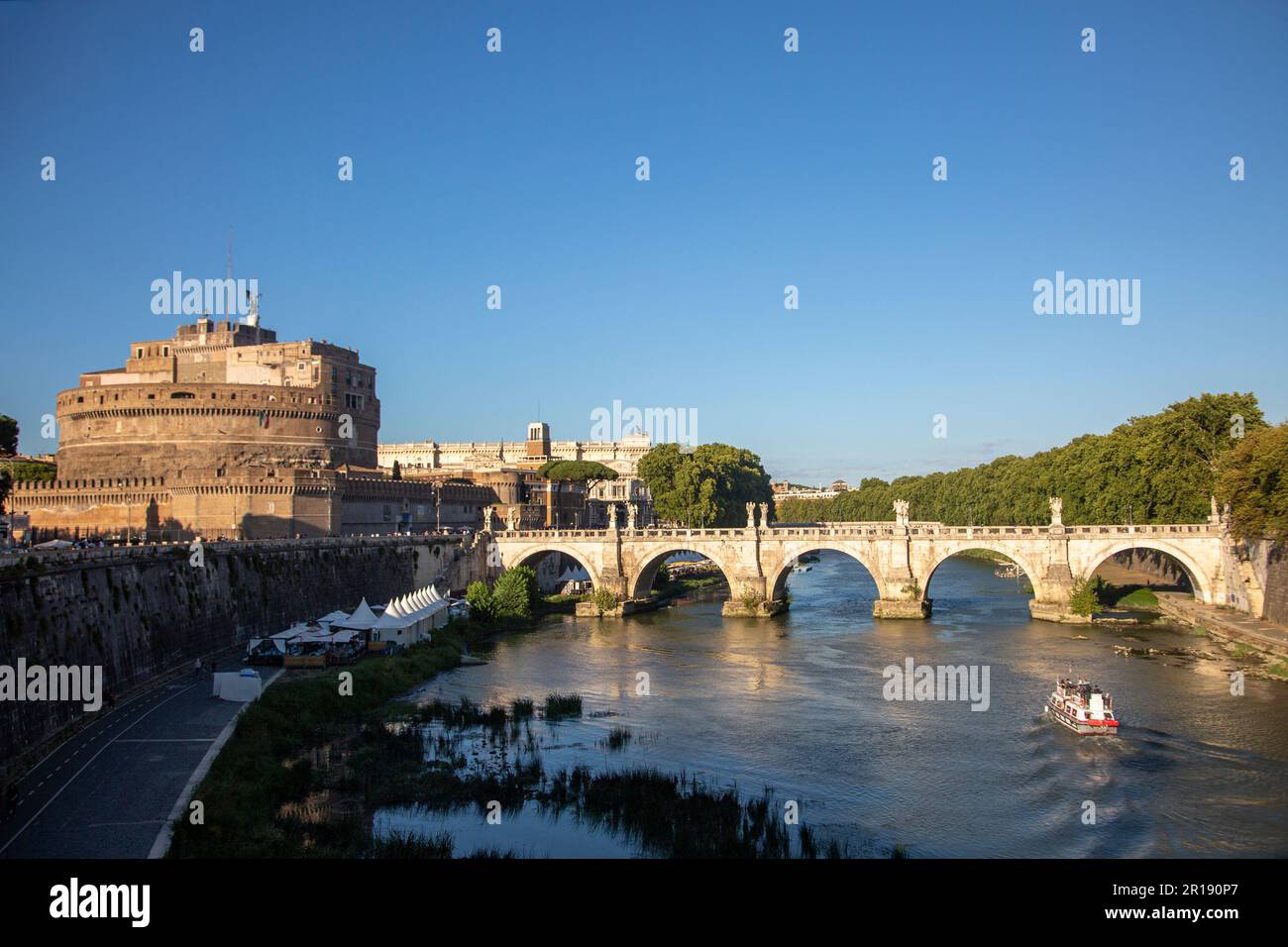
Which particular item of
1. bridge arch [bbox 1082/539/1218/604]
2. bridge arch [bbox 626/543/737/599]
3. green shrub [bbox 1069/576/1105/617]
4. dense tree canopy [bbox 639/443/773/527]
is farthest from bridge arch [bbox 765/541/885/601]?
dense tree canopy [bbox 639/443/773/527]

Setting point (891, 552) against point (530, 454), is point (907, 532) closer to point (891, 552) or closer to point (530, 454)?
point (891, 552)

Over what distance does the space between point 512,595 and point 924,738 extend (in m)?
32.0

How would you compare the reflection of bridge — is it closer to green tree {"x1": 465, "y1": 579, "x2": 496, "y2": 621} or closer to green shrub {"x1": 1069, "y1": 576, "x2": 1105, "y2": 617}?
green shrub {"x1": 1069, "y1": 576, "x2": 1105, "y2": 617}

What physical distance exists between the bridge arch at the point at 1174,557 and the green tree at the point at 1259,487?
5.73 metres

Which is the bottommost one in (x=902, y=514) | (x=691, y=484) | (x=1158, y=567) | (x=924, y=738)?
(x=924, y=738)

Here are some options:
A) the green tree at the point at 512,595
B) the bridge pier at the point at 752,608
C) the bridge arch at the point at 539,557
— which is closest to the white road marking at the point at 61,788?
the green tree at the point at 512,595

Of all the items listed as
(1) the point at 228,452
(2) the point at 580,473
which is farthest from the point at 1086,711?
(2) the point at 580,473

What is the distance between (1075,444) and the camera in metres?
81.8

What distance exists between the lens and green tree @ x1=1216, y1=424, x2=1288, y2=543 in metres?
42.2

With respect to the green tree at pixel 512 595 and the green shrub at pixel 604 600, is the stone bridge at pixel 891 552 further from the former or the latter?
the green tree at pixel 512 595

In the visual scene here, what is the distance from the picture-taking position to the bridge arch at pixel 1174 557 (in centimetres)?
5269

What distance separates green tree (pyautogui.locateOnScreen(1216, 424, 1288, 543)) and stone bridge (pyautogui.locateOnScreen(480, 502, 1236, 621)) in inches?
222

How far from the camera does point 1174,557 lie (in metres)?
54.0

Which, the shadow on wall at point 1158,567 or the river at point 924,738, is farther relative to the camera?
the shadow on wall at point 1158,567
